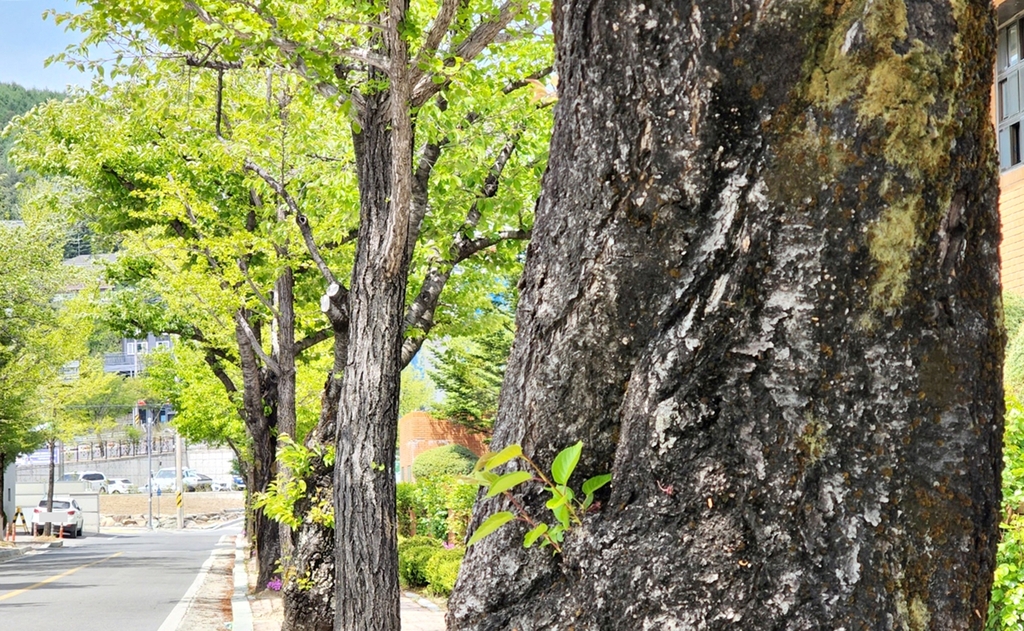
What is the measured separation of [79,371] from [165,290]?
32.3m

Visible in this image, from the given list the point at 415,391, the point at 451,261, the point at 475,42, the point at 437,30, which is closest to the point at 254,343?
the point at 451,261

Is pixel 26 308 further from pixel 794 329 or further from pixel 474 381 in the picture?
pixel 794 329

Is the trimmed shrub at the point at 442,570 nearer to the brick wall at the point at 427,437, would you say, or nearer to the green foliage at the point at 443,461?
the green foliage at the point at 443,461

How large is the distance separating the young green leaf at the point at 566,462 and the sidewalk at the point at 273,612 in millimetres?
10860

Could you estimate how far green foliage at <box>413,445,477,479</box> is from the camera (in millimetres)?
31259

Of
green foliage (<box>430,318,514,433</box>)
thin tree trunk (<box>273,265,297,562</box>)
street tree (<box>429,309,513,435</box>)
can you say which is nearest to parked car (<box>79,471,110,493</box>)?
street tree (<box>429,309,513,435</box>)

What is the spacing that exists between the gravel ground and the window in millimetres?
59287

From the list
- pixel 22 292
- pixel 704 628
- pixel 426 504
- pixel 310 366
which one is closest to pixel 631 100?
pixel 704 628

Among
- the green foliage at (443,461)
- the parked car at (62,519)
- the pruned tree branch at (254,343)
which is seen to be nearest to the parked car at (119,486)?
the parked car at (62,519)

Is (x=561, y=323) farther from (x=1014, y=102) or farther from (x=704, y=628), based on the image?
(x=1014, y=102)

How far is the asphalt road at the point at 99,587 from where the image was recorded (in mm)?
15375

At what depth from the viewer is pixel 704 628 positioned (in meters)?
1.82

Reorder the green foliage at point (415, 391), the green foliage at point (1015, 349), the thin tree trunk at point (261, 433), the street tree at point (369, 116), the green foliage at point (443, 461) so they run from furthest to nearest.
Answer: the green foliage at point (415, 391) → the green foliage at point (443, 461) → the thin tree trunk at point (261, 433) → the green foliage at point (1015, 349) → the street tree at point (369, 116)

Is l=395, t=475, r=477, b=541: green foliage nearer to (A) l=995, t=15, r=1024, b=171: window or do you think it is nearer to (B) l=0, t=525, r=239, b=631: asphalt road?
(B) l=0, t=525, r=239, b=631: asphalt road
